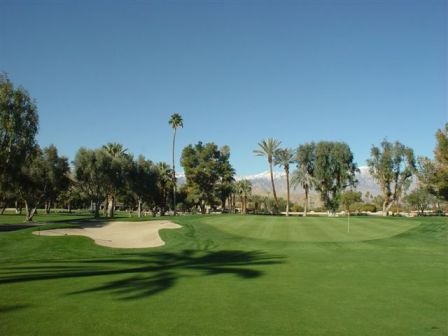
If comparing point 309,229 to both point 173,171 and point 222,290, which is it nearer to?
point 222,290

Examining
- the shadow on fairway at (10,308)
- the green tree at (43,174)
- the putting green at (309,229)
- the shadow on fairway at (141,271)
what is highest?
the green tree at (43,174)

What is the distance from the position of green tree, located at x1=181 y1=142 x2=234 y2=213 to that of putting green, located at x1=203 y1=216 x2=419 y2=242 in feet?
179

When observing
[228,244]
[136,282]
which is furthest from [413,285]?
[228,244]

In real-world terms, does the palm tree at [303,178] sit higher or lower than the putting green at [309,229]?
higher

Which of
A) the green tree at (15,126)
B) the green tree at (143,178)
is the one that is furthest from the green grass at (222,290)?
the green tree at (143,178)

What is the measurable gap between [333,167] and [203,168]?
1218 inches

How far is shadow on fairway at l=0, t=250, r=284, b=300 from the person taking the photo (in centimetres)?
1234

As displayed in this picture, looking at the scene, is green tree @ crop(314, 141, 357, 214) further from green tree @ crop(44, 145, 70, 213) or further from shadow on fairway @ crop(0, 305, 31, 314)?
shadow on fairway @ crop(0, 305, 31, 314)

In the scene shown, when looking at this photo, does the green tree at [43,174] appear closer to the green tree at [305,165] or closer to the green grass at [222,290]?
the green grass at [222,290]

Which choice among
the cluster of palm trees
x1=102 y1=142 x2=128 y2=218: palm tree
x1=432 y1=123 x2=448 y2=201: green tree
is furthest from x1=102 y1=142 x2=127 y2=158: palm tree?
x1=432 y1=123 x2=448 y2=201: green tree

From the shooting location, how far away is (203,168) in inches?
3693

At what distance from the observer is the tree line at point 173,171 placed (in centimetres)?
4016

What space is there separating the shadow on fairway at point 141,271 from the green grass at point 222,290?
0.14 feet

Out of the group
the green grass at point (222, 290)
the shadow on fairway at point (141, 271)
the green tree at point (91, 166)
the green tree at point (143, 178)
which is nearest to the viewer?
the green grass at point (222, 290)
